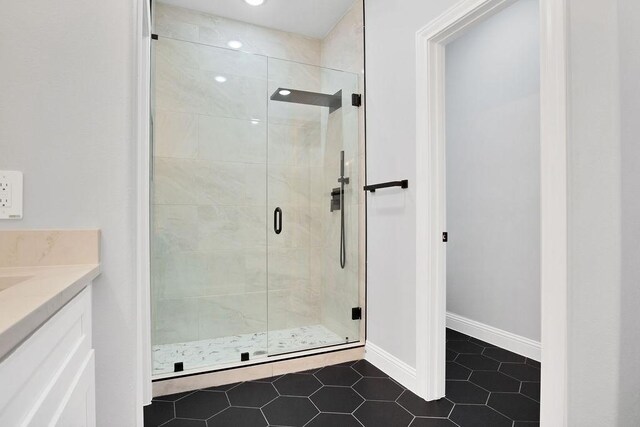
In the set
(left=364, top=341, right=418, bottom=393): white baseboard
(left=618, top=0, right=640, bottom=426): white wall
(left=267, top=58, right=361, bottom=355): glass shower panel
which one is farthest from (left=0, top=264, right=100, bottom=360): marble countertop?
(left=267, top=58, right=361, bottom=355): glass shower panel

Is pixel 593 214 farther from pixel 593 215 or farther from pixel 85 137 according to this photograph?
pixel 85 137

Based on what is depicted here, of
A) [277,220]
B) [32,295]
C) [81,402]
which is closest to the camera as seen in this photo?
[32,295]

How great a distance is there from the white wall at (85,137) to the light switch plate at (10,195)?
2 centimetres

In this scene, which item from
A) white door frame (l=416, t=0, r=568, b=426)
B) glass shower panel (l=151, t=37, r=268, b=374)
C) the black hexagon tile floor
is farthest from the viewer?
glass shower panel (l=151, t=37, r=268, b=374)

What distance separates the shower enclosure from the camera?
100 inches

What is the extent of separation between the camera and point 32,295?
67 centimetres

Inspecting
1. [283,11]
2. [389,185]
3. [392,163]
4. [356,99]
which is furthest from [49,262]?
[283,11]

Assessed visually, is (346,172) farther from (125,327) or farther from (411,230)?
(125,327)

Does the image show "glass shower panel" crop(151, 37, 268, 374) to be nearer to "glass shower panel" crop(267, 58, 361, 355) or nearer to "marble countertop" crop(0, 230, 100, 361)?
"glass shower panel" crop(267, 58, 361, 355)

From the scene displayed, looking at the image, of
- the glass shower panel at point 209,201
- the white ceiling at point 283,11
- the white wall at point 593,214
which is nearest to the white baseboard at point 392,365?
the glass shower panel at point 209,201

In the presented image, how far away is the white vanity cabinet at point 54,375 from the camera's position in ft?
1.74

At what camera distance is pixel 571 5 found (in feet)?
4.23

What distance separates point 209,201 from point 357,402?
1.73 meters

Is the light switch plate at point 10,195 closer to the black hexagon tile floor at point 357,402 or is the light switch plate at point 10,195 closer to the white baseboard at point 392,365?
the black hexagon tile floor at point 357,402
